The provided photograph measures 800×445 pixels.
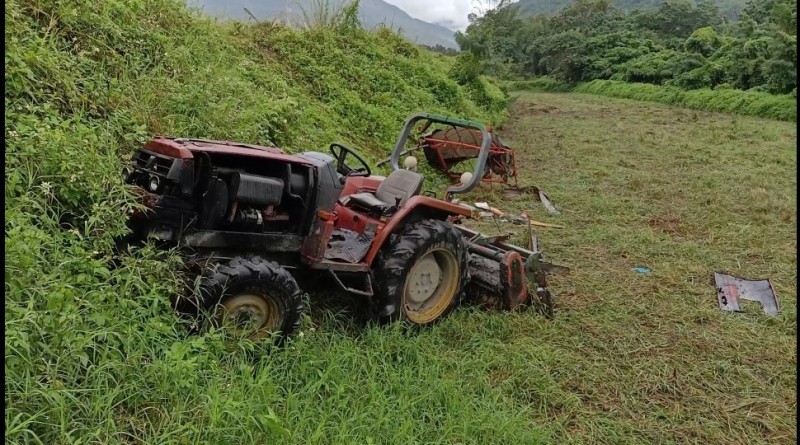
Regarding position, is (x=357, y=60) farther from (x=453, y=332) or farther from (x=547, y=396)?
(x=547, y=396)

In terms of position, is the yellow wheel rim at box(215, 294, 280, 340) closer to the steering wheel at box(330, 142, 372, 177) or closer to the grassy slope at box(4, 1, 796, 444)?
the grassy slope at box(4, 1, 796, 444)

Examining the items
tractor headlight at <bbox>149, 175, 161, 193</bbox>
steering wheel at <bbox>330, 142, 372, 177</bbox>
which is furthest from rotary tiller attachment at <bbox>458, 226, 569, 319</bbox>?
tractor headlight at <bbox>149, 175, 161, 193</bbox>

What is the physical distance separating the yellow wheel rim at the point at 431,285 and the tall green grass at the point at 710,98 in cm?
1855

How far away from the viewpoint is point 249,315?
2998mm

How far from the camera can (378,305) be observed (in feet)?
12.1

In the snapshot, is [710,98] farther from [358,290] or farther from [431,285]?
[358,290]

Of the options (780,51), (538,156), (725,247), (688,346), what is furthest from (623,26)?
(688,346)

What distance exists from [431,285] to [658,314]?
189 cm

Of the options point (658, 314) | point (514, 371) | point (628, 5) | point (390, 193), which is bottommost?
point (514, 371)

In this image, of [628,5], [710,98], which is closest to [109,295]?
[710,98]

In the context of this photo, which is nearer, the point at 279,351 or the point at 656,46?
the point at 279,351

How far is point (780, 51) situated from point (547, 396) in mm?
22370

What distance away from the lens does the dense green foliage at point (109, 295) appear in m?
2.09

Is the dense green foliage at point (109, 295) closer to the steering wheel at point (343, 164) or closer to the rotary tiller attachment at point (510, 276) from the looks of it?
the steering wheel at point (343, 164)
